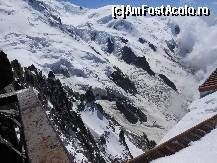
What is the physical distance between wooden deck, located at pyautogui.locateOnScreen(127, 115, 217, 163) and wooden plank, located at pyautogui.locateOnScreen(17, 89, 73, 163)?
5903 mm

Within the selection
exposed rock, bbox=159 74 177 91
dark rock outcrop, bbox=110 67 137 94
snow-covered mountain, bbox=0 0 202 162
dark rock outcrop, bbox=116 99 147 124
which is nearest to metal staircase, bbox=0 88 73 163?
snow-covered mountain, bbox=0 0 202 162

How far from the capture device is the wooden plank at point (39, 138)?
2.35 meters

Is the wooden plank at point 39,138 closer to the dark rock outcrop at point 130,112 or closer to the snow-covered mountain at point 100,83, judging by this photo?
the snow-covered mountain at point 100,83

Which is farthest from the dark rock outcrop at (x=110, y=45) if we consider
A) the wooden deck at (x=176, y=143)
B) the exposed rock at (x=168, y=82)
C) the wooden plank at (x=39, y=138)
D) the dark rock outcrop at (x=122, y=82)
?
the wooden plank at (x=39, y=138)

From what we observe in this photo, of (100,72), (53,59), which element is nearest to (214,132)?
(53,59)

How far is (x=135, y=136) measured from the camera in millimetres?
91625

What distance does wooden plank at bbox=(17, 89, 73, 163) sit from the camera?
2.35 meters

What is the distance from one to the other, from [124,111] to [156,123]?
9048 millimetres

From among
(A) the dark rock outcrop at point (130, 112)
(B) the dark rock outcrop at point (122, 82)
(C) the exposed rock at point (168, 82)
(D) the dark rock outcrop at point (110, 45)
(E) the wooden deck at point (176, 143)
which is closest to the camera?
(E) the wooden deck at point (176, 143)

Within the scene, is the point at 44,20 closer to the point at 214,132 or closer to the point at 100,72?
the point at 100,72

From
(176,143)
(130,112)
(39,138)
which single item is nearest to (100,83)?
(130,112)

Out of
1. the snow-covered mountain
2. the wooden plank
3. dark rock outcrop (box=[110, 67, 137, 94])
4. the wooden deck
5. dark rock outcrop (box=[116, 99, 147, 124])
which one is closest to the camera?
the wooden plank

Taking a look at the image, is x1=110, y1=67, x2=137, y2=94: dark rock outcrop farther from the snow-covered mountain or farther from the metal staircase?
the metal staircase

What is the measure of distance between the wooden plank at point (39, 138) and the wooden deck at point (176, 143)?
5903 millimetres
